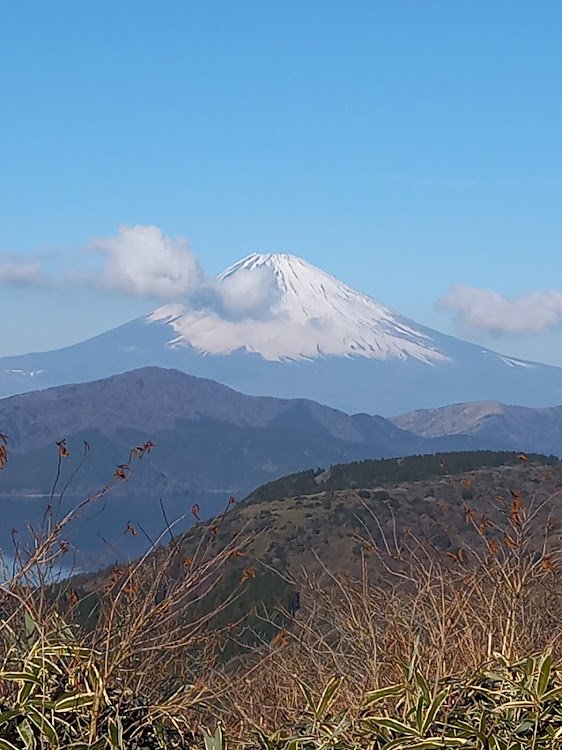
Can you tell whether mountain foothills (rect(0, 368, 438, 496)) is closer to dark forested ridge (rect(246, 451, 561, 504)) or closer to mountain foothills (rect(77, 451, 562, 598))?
dark forested ridge (rect(246, 451, 561, 504))

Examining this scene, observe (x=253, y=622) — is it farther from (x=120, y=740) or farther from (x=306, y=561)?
(x=120, y=740)

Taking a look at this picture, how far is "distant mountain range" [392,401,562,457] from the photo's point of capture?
173125mm

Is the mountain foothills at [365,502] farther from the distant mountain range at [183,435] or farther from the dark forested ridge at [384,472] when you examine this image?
the distant mountain range at [183,435]

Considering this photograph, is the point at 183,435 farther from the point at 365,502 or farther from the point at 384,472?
the point at 365,502

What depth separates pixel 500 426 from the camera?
595 feet

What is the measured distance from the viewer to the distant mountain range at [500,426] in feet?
568

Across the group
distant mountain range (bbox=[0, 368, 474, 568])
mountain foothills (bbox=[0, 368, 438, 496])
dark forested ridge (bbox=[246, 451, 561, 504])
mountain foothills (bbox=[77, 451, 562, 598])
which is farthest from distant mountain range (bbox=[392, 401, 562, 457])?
mountain foothills (bbox=[77, 451, 562, 598])

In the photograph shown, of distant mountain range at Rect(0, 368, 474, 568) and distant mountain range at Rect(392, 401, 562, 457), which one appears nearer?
distant mountain range at Rect(0, 368, 474, 568)

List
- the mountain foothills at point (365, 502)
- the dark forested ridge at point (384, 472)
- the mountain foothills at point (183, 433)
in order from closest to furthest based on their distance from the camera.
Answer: the mountain foothills at point (365, 502) < the dark forested ridge at point (384, 472) < the mountain foothills at point (183, 433)

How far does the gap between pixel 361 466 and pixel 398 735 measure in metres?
45.7

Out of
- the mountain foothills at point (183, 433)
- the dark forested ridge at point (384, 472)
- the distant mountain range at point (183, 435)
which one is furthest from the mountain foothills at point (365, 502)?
the mountain foothills at point (183, 433)

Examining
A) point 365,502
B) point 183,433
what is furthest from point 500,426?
point 365,502

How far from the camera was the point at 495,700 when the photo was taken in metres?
2.87

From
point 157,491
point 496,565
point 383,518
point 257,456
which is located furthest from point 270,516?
point 257,456
